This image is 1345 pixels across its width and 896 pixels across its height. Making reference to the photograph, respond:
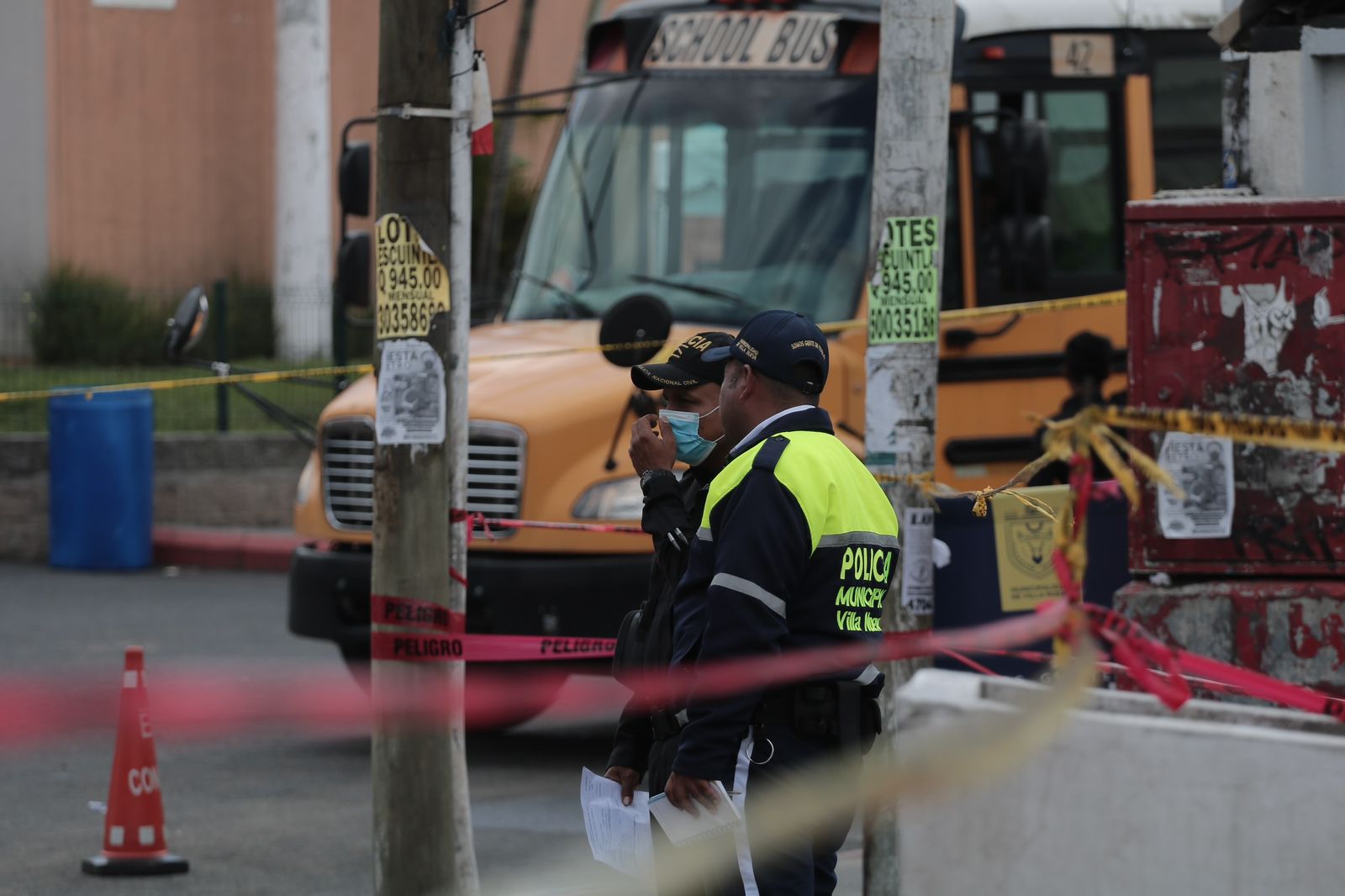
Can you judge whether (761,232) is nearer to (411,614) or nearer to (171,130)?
(411,614)

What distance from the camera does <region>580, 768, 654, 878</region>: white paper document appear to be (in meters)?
4.57

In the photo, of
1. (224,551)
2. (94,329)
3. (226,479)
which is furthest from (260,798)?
(94,329)

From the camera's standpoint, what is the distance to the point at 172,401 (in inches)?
695

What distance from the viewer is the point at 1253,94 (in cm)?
634

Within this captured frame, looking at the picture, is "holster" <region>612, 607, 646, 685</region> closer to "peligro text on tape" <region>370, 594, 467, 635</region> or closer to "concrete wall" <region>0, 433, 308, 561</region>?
"peligro text on tape" <region>370, 594, 467, 635</region>

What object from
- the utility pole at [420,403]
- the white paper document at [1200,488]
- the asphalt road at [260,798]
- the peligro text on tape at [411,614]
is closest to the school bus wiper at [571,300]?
the asphalt road at [260,798]

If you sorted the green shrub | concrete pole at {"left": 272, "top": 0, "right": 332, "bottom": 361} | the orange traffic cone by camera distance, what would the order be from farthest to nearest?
1. concrete pole at {"left": 272, "top": 0, "right": 332, "bottom": 361}
2. the green shrub
3. the orange traffic cone

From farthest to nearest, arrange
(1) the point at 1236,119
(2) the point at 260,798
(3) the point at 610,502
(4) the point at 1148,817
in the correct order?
1. (3) the point at 610,502
2. (2) the point at 260,798
3. (1) the point at 1236,119
4. (4) the point at 1148,817

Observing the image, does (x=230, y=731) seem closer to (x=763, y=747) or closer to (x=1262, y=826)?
(x=763, y=747)

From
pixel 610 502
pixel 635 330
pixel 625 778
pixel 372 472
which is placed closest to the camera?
pixel 625 778

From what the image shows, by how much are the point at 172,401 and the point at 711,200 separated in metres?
9.09

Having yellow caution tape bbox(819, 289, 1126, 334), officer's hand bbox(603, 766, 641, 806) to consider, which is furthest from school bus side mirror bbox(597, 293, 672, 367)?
officer's hand bbox(603, 766, 641, 806)

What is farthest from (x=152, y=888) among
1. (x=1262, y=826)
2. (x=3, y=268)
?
(x=3, y=268)

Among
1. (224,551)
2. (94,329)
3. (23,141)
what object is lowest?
(224,551)
